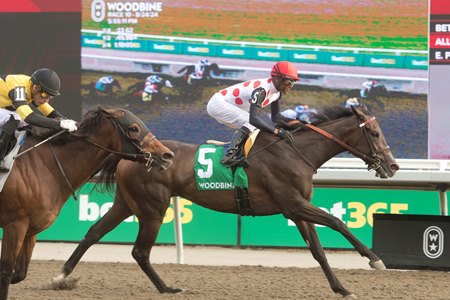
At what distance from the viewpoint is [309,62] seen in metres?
11.3

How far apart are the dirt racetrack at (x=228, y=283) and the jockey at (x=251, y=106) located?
971mm

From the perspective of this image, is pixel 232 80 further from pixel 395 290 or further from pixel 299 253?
pixel 395 290

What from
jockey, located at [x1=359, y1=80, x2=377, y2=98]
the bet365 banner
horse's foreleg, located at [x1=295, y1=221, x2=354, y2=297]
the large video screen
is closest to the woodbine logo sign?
the large video screen

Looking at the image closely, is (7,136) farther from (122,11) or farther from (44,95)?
(122,11)

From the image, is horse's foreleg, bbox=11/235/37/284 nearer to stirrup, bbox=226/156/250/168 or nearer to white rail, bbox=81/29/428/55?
stirrup, bbox=226/156/250/168

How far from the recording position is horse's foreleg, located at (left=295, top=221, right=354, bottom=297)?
22.3 ft

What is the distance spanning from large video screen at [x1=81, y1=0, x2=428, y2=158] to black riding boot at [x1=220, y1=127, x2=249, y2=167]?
13.1 feet

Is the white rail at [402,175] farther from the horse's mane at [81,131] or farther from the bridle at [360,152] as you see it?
the horse's mane at [81,131]

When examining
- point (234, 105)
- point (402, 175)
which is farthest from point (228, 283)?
point (402, 175)

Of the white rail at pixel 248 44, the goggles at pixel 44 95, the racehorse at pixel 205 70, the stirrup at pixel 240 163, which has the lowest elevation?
the stirrup at pixel 240 163

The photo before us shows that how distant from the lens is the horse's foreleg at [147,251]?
7.02 meters

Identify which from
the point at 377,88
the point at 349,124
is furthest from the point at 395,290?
the point at 377,88

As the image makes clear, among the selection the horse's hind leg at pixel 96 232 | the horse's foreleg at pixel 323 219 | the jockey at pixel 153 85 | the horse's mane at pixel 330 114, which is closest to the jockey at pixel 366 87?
the jockey at pixel 153 85

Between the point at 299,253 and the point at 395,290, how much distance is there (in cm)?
289
